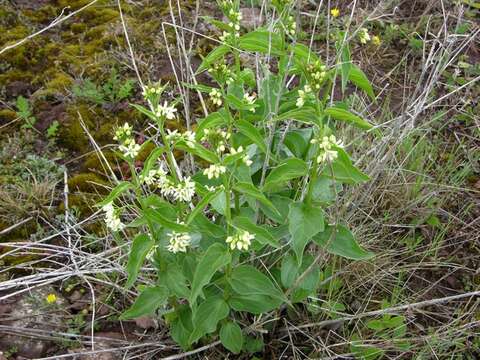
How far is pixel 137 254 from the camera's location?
1.96 metres

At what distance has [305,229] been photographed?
1.88 m

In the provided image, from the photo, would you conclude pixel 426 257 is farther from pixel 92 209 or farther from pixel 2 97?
pixel 2 97

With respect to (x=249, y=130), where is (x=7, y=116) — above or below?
below

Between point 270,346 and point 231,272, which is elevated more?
point 231,272

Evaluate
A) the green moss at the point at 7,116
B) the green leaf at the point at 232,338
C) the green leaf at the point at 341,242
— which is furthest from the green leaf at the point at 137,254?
the green moss at the point at 7,116

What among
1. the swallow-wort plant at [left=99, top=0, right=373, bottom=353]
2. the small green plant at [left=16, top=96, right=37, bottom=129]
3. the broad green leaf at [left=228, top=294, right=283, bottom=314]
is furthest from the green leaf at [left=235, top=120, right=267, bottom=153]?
the small green plant at [left=16, top=96, right=37, bottom=129]

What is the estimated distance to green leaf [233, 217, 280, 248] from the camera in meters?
1.83

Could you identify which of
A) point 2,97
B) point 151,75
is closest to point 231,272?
point 151,75

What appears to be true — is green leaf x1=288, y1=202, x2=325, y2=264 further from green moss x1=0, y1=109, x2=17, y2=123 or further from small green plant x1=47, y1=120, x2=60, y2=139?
green moss x1=0, y1=109, x2=17, y2=123

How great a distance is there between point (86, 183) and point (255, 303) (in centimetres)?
160

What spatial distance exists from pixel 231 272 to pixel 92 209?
137 cm

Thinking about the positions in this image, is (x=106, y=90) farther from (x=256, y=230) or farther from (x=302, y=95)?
(x=256, y=230)

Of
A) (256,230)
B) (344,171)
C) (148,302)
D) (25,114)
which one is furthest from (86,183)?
(344,171)

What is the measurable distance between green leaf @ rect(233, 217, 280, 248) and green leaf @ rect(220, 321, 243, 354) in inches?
21.8
